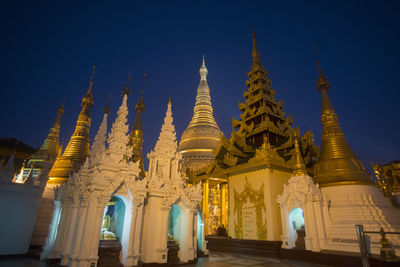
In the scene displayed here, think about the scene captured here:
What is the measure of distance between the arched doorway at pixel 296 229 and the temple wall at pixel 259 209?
859 mm

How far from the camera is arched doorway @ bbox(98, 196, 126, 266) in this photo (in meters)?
8.29

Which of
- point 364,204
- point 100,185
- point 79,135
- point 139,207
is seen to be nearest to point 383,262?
point 364,204

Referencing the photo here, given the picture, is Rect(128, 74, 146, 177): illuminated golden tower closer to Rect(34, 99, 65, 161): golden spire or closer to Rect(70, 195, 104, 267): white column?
Rect(34, 99, 65, 161): golden spire

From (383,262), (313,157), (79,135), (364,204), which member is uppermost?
(79,135)

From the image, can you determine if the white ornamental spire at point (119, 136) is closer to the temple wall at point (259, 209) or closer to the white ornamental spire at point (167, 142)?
the white ornamental spire at point (167, 142)

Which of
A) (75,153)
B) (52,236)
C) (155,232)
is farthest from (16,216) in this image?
(75,153)

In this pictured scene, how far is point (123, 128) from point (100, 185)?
8.89ft

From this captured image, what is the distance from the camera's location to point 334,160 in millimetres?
13812

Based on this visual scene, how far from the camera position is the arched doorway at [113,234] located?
8289mm

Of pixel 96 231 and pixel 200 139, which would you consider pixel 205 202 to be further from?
pixel 200 139

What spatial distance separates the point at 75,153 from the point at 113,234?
11.5 m

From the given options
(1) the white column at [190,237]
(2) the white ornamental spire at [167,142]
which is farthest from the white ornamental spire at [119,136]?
(1) the white column at [190,237]

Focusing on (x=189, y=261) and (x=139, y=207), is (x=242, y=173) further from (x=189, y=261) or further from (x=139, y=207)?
(x=139, y=207)

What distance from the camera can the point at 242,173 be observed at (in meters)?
16.0
